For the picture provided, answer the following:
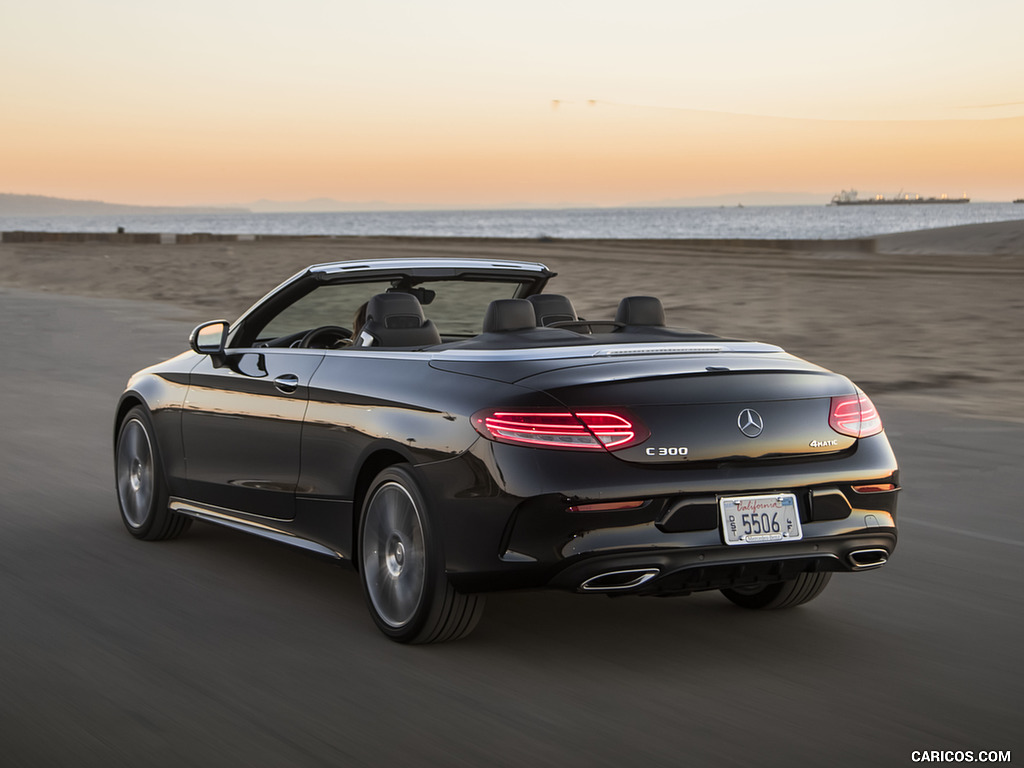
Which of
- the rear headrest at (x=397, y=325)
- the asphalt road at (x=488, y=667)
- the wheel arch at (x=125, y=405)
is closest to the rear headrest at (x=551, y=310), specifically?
the rear headrest at (x=397, y=325)

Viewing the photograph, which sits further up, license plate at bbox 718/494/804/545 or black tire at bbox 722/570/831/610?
license plate at bbox 718/494/804/545

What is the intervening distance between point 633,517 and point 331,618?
5.33 feet

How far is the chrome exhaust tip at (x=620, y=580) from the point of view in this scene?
493 centimetres

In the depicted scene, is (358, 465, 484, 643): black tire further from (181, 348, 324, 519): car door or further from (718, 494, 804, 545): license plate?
(718, 494, 804, 545): license plate

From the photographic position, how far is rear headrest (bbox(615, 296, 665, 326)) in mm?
6371

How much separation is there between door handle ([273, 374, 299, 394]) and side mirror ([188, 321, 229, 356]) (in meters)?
0.72

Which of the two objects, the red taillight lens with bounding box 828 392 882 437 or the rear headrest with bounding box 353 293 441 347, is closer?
the red taillight lens with bounding box 828 392 882 437

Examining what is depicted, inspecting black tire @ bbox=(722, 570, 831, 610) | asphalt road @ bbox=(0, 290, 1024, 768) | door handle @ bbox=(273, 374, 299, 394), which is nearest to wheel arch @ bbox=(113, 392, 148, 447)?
asphalt road @ bbox=(0, 290, 1024, 768)

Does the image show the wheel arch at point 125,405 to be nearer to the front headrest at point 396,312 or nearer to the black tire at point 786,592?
the front headrest at point 396,312

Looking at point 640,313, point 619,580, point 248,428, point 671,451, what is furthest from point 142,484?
point 671,451

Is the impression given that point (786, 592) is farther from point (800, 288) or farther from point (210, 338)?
point (800, 288)

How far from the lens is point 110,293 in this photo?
36.0m

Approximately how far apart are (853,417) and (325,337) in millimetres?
A: 2856

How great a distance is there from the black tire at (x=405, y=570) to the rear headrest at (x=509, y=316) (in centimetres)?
80
